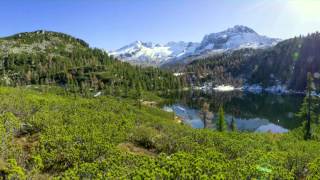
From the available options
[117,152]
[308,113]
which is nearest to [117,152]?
[117,152]

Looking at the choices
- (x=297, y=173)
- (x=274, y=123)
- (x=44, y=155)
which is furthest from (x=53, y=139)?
(x=274, y=123)

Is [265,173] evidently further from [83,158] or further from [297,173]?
[83,158]

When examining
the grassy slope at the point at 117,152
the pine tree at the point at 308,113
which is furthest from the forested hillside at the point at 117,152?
the pine tree at the point at 308,113

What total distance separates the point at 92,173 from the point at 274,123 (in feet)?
441

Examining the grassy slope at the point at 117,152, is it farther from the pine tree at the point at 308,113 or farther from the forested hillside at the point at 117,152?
the pine tree at the point at 308,113

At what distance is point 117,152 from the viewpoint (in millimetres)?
29500

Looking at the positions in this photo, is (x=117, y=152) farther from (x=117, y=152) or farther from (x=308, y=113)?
(x=308, y=113)

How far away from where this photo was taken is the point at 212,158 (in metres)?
25.8

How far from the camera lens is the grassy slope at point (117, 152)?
21.1 meters

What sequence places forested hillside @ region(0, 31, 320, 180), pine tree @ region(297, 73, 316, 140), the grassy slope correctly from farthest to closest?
1. pine tree @ region(297, 73, 316, 140)
2. the grassy slope
3. forested hillside @ region(0, 31, 320, 180)

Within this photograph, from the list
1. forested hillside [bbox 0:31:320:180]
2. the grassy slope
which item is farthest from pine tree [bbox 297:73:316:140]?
the grassy slope

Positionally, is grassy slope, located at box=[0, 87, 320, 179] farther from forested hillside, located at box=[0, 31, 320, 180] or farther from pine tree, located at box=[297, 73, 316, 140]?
pine tree, located at box=[297, 73, 316, 140]

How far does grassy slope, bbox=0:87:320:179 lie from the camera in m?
21.1

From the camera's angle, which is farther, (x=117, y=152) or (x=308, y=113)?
(x=308, y=113)
